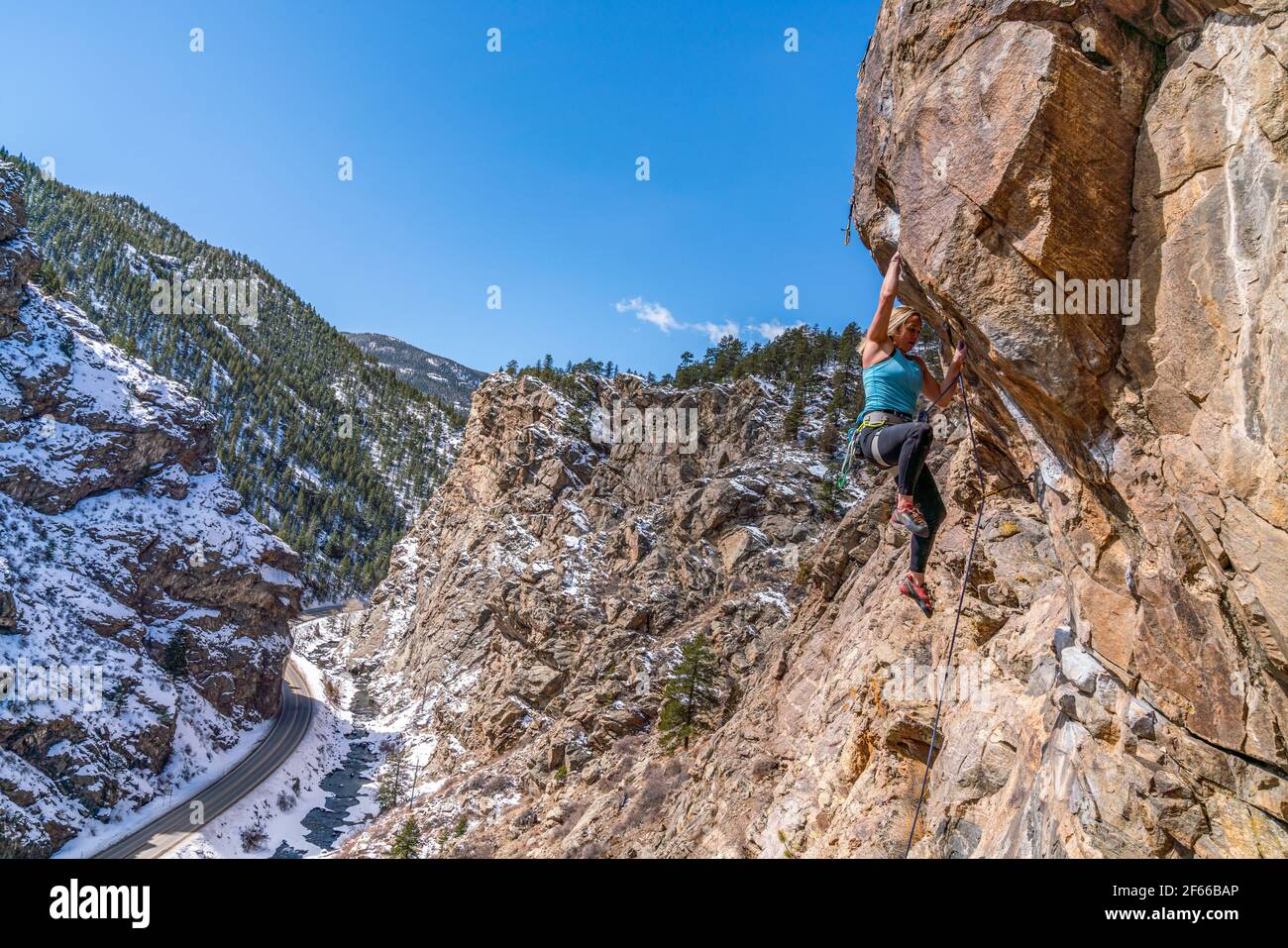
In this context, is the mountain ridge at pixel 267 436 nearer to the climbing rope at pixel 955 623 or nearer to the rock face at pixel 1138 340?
the climbing rope at pixel 955 623

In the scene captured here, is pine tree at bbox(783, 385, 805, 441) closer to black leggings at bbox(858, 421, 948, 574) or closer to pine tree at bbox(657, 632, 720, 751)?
pine tree at bbox(657, 632, 720, 751)

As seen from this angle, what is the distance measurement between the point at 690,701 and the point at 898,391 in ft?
90.4

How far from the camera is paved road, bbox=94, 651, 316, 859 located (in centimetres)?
4288

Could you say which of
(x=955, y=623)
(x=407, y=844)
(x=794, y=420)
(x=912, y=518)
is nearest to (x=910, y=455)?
(x=912, y=518)

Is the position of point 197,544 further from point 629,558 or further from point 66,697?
point 629,558

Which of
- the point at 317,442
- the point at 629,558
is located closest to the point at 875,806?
the point at 629,558

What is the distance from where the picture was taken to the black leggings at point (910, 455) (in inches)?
305

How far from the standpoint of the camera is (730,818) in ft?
60.2

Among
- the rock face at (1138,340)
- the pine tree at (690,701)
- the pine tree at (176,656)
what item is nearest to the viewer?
the rock face at (1138,340)

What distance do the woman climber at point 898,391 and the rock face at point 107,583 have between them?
54.1 meters

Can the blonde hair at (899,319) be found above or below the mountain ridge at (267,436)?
below

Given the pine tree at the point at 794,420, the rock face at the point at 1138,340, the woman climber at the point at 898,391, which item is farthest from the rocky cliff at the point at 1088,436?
the pine tree at the point at 794,420

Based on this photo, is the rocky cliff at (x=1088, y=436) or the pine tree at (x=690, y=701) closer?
the rocky cliff at (x=1088, y=436)
